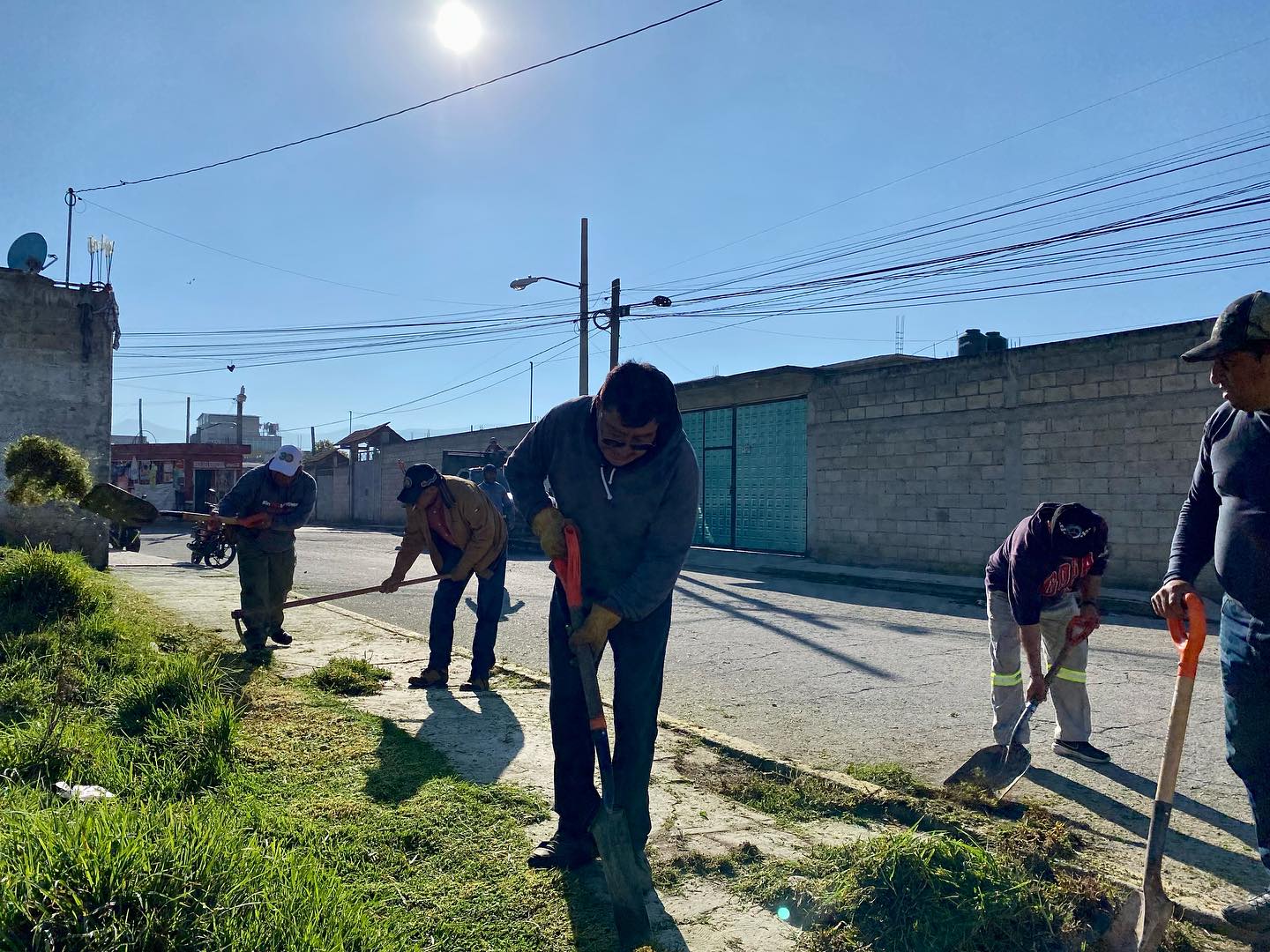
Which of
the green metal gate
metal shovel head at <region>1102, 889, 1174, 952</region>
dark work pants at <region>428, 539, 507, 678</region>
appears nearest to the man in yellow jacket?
dark work pants at <region>428, 539, 507, 678</region>

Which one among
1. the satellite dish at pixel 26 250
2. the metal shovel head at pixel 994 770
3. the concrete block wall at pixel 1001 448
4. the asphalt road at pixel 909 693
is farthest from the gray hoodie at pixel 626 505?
the satellite dish at pixel 26 250

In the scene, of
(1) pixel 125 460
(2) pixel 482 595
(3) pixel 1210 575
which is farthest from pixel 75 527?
(1) pixel 125 460

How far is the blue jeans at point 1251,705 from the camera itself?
2.73 meters

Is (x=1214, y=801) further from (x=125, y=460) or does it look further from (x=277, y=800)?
Answer: (x=125, y=460)

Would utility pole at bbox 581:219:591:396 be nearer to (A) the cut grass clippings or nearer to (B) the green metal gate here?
(B) the green metal gate

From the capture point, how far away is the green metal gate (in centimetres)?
1756

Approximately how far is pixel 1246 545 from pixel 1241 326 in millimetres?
669

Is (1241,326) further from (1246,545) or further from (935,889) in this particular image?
(935,889)

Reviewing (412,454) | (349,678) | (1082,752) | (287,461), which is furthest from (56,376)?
(412,454)

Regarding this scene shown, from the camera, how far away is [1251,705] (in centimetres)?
277

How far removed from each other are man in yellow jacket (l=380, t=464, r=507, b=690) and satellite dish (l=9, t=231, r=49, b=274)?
10495 millimetres

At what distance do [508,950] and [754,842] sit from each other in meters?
1.20

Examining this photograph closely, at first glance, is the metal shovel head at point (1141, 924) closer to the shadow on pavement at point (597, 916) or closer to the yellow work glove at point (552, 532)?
the shadow on pavement at point (597, 916)

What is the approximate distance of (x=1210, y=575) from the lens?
11.0m
